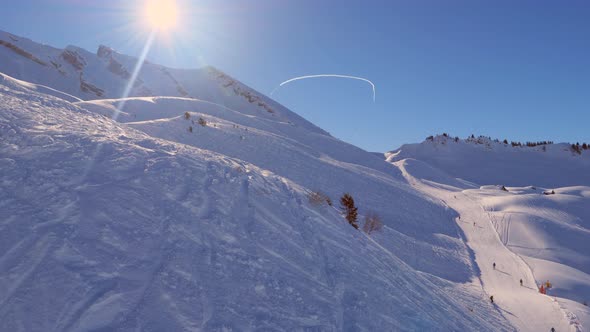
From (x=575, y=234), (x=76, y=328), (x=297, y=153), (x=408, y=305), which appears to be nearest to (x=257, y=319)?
(x=76, y=328)

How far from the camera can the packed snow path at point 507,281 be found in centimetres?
643

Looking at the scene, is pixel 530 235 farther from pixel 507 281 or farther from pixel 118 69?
pixel 118 69

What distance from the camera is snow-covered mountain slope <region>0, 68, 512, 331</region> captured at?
2707 millimetres

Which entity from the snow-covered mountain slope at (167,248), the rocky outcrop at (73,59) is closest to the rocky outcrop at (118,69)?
the rocky outcrop at (73,59)

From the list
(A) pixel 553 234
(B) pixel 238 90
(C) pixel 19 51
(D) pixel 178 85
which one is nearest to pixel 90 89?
(C) pixel 19 51

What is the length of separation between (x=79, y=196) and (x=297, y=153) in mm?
11246

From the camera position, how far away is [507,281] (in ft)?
28.3

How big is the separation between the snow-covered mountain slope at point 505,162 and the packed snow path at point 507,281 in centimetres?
1557

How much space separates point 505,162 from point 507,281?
1021 inches

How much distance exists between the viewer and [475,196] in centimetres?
1911

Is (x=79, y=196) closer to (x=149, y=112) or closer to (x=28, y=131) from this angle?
(x=28, y=131)

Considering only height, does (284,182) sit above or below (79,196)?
above

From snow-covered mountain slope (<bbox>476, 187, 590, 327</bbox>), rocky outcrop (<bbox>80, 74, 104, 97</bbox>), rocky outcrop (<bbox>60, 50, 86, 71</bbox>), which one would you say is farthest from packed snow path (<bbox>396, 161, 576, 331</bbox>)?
rocky outcrop (<bbox>60, 50, 86, 71</bbox>)

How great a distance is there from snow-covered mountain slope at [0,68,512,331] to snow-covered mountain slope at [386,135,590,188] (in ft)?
84.5
